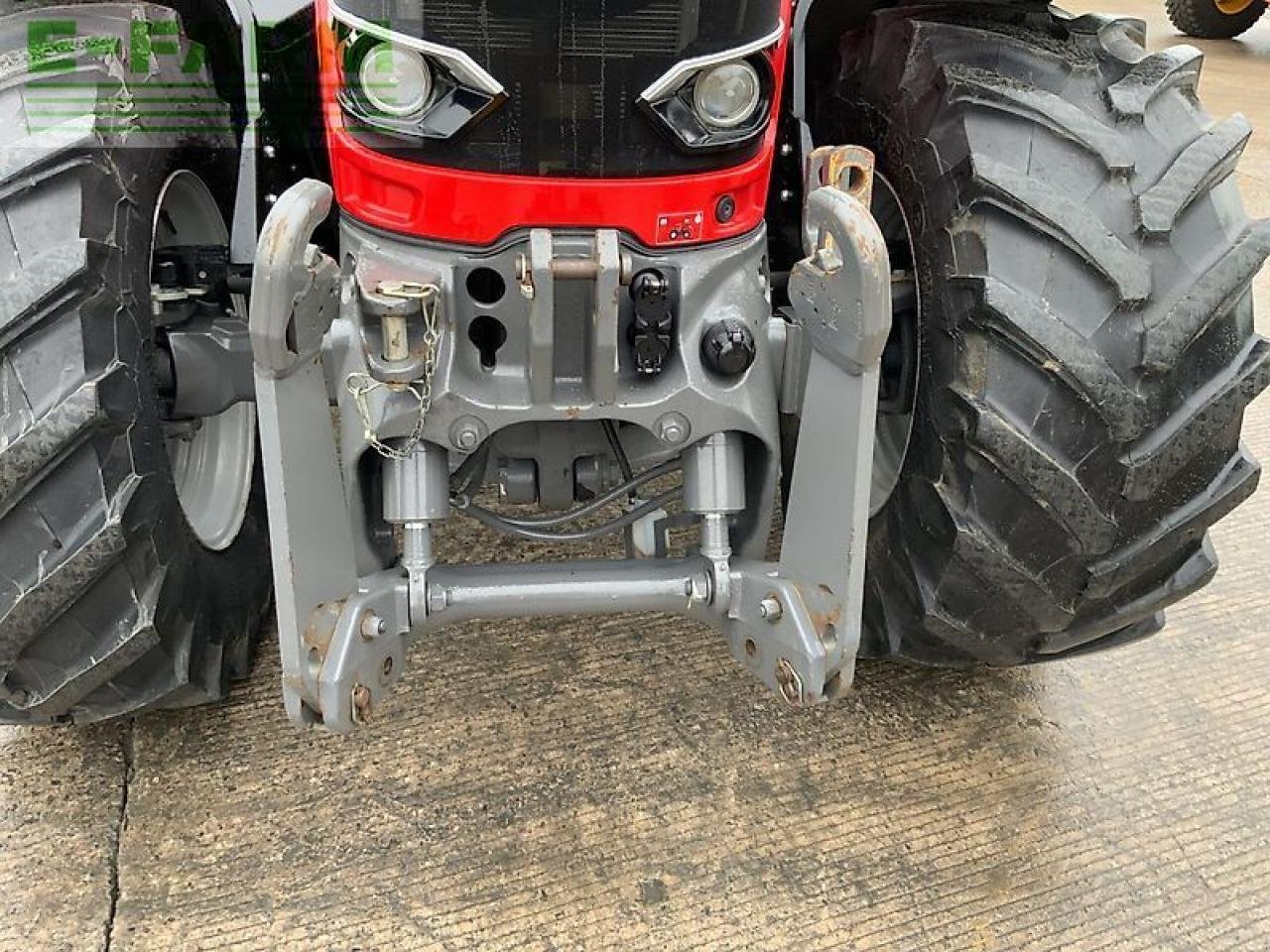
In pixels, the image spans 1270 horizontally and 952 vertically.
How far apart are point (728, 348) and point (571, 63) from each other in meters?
0.48

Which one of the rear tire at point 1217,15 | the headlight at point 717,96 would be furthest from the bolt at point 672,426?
the rear tire at point 1217,15

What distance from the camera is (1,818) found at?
2115mm

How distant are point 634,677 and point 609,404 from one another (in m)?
0.93

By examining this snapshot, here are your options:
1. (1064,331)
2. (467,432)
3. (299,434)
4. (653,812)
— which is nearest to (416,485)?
(467,432)

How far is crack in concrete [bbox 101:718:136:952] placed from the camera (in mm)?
1915

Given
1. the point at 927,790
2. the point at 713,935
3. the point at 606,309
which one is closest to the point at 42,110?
the point at 606,309

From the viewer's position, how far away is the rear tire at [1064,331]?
1.76 m

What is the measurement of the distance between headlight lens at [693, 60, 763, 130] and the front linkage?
0.55 ft

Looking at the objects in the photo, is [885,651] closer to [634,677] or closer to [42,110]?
[634,677]

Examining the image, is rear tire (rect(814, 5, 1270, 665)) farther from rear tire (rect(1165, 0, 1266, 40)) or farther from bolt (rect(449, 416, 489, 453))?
rear tire (rect(1165, 0, 1266, 40))

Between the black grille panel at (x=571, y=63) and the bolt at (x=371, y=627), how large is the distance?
2.32 feet

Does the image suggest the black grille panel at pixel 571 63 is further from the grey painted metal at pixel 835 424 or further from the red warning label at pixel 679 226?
the grey painted metal at pixel 835 424

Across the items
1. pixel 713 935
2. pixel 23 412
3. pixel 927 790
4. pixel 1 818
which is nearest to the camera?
pixel 23 412

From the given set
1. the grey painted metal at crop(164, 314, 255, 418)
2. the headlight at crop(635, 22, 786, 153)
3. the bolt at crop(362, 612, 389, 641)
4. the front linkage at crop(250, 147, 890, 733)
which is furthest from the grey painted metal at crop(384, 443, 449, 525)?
the headlight at crop(635, 22, 786, 153)
